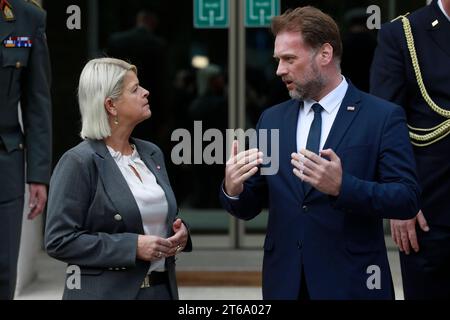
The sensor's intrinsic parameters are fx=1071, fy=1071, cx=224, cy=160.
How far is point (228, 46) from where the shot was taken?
332 inches

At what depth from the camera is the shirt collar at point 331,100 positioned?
3855mm

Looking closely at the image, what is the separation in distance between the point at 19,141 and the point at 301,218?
153cm

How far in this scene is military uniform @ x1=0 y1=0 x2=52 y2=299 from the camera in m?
4.61

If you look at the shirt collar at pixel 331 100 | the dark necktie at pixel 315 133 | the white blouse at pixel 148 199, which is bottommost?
the white blouse at pixel 148 199

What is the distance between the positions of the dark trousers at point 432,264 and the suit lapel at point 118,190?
48.0 inches

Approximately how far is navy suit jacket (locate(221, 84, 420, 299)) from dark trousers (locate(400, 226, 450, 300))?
2.08 feet

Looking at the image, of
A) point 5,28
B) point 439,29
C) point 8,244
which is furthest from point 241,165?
point 5,28

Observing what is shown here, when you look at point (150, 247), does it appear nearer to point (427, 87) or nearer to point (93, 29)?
point (427, 87)

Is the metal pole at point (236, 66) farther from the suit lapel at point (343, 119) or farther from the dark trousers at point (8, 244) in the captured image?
the suit lapel at point (343, 119)

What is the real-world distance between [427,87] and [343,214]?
0.93 meters

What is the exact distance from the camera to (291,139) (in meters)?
3.82

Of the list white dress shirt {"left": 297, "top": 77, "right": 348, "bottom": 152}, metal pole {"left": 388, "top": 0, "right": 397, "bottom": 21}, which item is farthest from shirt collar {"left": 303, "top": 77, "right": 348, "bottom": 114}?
metal pole {"left": 388, "top": 0, "right": 397, "bottom": 21}

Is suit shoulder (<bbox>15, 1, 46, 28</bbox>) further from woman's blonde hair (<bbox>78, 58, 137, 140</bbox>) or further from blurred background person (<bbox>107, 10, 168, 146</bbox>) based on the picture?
blurred background person (<bbox>107, 10, 168, 146</bbox>)

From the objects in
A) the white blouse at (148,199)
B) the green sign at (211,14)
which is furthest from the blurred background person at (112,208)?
the green sign at (211,14)
